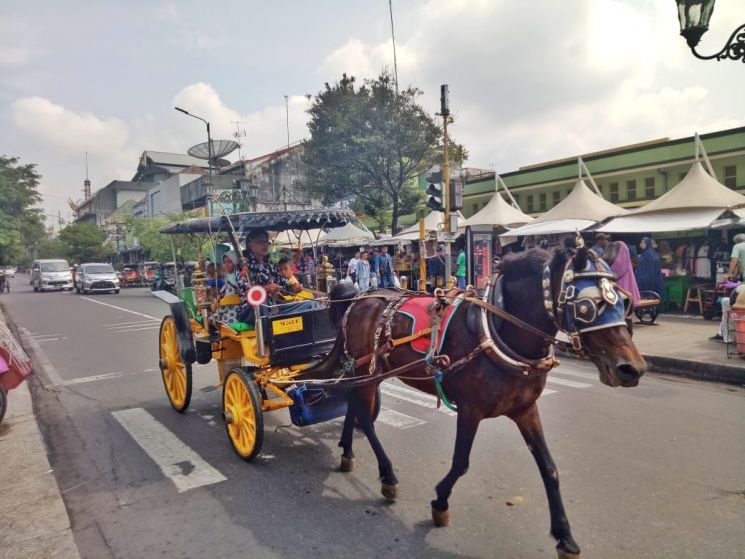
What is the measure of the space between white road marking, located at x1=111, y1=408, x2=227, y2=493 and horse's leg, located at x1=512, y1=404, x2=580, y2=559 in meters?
2.46

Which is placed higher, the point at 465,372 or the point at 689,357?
the point at 465,372

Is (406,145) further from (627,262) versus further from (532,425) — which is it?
(532,425)

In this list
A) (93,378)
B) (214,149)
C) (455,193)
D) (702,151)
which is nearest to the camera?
(93,378)

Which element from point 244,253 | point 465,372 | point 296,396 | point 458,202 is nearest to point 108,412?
point 244,253

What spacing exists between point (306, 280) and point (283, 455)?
265 cm

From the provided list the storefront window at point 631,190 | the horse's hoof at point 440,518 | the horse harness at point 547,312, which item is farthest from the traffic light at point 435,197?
the storefront window at point 631,190

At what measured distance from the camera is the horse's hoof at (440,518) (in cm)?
335

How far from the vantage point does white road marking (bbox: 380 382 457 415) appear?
19.7ft

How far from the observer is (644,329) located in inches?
421

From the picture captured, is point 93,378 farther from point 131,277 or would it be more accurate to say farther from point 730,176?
point 131,277

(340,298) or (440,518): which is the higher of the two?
(340,298)

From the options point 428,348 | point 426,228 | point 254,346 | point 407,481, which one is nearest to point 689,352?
point 407,481

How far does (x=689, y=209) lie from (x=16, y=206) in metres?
33.5

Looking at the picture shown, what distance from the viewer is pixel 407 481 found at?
4039 mm
